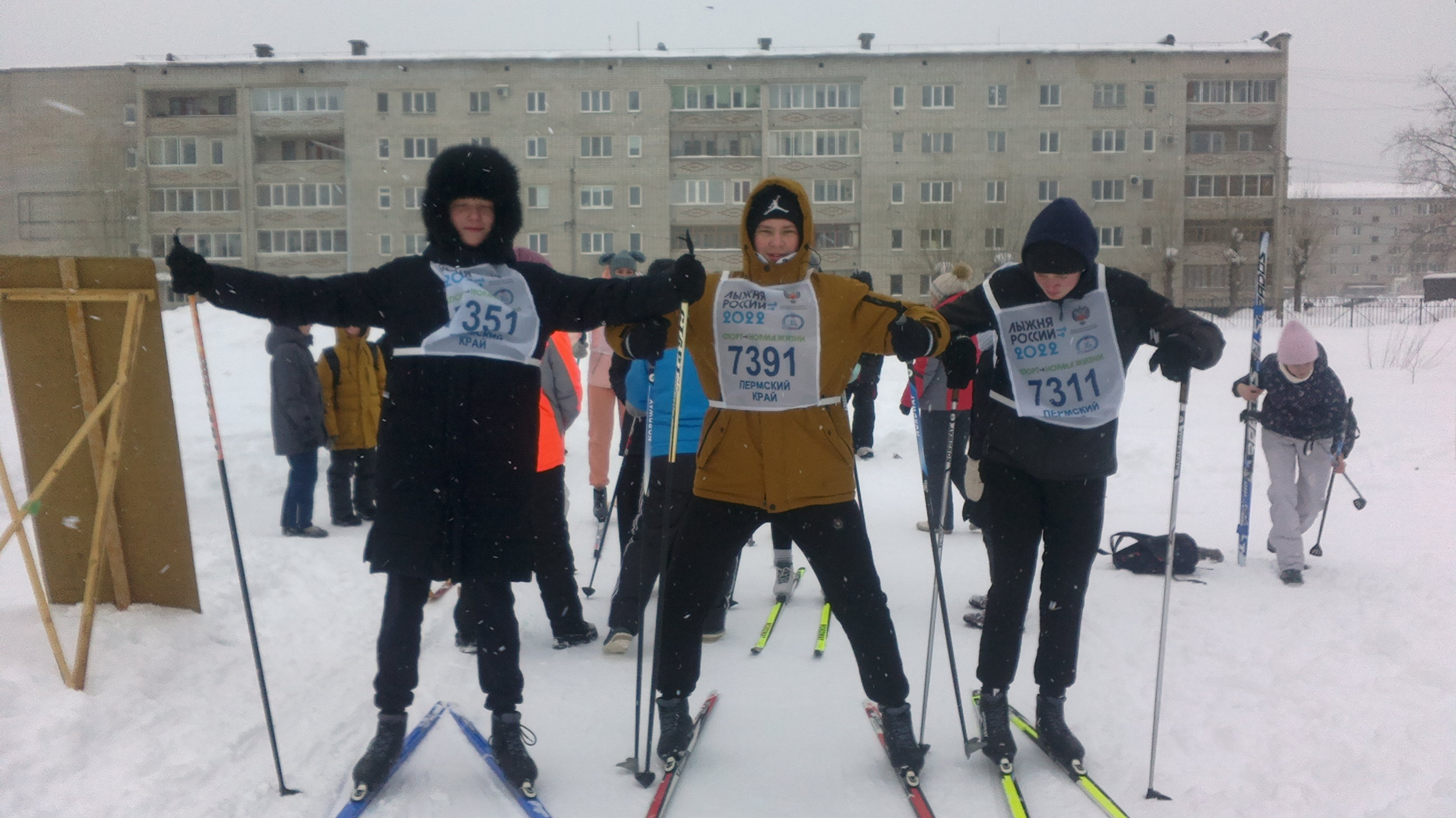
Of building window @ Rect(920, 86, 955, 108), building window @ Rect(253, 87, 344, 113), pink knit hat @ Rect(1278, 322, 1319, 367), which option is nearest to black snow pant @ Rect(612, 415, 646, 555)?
pink knit hat @ Rect(1278, 322, 1319, 367)

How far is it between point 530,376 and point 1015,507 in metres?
1.83

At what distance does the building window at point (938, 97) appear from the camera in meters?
47.8

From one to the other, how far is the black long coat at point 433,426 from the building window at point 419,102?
162ft

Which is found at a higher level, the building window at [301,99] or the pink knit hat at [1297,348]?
the building window at [301,99]

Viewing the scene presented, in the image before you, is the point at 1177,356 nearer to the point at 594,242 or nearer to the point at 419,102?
the point at 594,242

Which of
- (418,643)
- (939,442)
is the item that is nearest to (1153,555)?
(939,442)

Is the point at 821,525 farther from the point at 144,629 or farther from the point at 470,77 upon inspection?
the point at 470,77

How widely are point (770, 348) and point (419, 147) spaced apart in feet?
164

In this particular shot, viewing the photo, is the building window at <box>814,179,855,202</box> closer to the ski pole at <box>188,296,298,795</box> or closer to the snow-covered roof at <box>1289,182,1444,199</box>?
the ski pole at <box>188,296,298,795</box>

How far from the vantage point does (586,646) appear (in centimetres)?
503

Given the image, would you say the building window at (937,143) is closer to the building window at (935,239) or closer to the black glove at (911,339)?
the building window at (935,239)

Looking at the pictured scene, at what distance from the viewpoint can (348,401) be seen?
809 centimetres

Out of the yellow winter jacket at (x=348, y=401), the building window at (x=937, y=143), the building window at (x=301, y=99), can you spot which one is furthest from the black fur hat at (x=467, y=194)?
the building window at (x=301, y=99)

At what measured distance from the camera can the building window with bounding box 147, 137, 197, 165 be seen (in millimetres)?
48875
